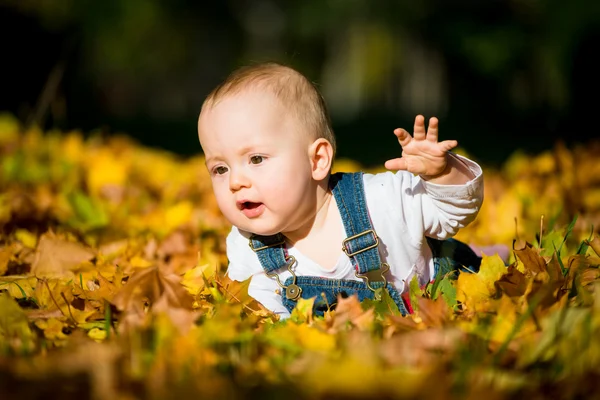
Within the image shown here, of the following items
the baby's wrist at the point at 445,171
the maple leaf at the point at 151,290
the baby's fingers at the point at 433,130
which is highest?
the baby's fingers at the point at 433,130

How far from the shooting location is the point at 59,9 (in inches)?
607

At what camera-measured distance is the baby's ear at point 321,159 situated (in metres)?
2.10

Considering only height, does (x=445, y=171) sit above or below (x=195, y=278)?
above

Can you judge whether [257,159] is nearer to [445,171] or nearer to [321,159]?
[321,159]

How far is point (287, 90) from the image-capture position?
2066 millimetres

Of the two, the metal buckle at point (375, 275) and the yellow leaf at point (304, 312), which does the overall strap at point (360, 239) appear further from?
the yellow leaf at point (304, 312)

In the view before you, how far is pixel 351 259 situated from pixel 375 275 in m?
0.09

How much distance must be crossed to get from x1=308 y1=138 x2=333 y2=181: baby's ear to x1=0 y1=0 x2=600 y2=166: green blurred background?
42 cm

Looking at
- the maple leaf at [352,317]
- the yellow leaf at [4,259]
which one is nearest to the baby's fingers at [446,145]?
the maple leaf at [352,317]

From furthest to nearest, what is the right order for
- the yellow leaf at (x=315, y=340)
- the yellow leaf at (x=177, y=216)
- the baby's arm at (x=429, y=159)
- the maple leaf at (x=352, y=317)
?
the yellow leaf at (x=177, y=216)
the baby's arm at (x=429, y=159)
the maple leaf at (x=352, y=317)
the yellow leaf at (x=315, y=340)

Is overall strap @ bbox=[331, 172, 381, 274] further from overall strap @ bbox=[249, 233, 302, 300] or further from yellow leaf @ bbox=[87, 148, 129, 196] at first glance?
yellow leaf @ bbox=[87, 148, 129, 196]

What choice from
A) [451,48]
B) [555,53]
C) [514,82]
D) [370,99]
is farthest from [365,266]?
[370,99]

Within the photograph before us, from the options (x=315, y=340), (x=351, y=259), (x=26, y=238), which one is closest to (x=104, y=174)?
(x=26, y=238)

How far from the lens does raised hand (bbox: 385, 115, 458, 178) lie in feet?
6.50
